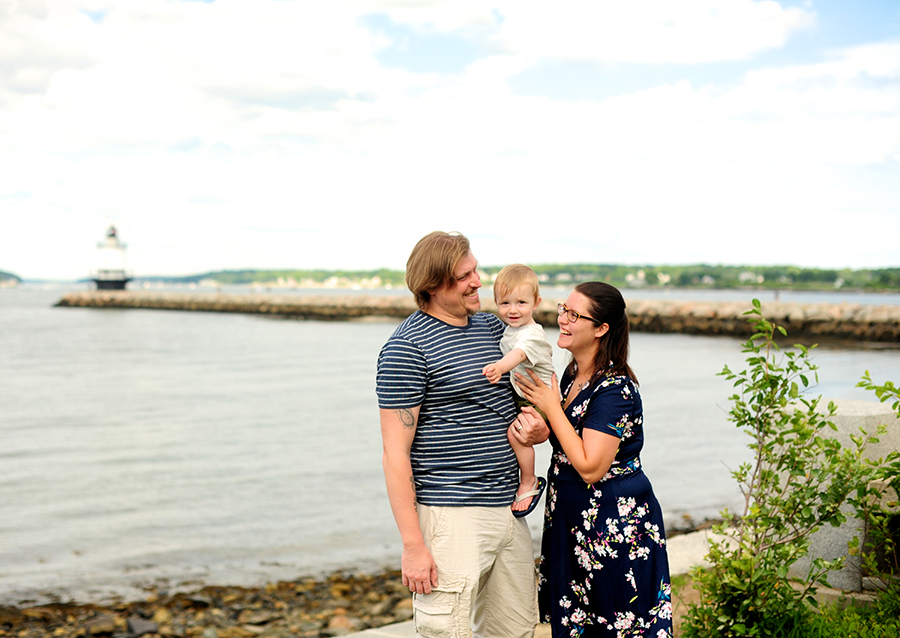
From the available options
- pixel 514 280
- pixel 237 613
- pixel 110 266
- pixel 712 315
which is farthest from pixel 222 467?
pixel 110 266

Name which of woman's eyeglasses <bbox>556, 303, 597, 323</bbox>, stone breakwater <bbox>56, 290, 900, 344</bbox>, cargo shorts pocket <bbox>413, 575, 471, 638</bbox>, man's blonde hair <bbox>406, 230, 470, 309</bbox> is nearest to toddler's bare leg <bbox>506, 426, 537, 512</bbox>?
cargo shorts pocket <bbox>413, 575, 471, 638</bbox>

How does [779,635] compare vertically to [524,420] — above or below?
below

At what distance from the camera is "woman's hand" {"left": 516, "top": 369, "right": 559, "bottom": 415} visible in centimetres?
269

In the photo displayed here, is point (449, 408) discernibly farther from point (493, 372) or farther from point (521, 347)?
point (521, 347)

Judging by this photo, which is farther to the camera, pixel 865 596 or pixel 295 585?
pixel 295 585

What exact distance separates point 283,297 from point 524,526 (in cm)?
6653

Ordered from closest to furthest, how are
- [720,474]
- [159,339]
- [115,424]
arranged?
[720,474] → [115,424] → [159,339]

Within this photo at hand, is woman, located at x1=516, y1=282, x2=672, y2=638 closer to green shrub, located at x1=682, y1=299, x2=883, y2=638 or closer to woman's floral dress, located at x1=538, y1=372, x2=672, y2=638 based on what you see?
woman's floral dress, located at x1=538, y1=372, x2=672, y2=638

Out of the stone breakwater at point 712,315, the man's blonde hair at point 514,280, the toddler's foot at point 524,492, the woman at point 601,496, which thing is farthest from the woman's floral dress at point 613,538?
the stone breakwater at point 712,315

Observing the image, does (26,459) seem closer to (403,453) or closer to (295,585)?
(295,585)

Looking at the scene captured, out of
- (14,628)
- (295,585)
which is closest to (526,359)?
(295,585)

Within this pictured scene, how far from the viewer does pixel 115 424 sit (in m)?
14.5

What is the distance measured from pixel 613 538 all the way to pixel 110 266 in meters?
81.7

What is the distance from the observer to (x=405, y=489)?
260 centimetres
